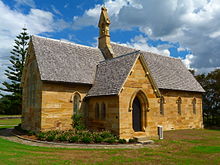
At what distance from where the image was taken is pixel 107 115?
19.3m

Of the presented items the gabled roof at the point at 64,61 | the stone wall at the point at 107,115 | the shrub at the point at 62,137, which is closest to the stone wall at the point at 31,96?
the gabled roof at the point at 64,61

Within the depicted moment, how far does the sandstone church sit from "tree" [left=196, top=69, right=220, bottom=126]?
15923 millimetres

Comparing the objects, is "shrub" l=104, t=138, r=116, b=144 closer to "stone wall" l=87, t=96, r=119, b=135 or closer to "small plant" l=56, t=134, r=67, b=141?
"stone wall" l=87, t=96, r=119, b=135

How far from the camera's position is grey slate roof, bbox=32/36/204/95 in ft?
70.2

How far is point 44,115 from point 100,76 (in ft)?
23.7

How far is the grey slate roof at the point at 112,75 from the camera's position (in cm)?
1886

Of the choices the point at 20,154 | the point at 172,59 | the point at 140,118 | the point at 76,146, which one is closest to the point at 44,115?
the point at 76,146

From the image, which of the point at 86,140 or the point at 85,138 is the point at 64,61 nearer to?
the point at 85,138

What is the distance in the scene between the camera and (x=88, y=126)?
22453 mm

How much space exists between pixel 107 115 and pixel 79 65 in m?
7.74

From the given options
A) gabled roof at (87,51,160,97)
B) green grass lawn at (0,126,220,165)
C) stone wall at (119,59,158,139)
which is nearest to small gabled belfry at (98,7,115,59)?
gabled roof at (87,51,160,97)

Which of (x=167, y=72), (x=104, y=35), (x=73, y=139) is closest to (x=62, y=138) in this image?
(x=73, y=139)

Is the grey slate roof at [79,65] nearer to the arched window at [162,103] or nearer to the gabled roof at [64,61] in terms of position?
the gabled roof at [64,61]

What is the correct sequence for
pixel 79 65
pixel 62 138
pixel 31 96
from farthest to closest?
pixel 79 65, pixel 31 96, pixel 62 138
